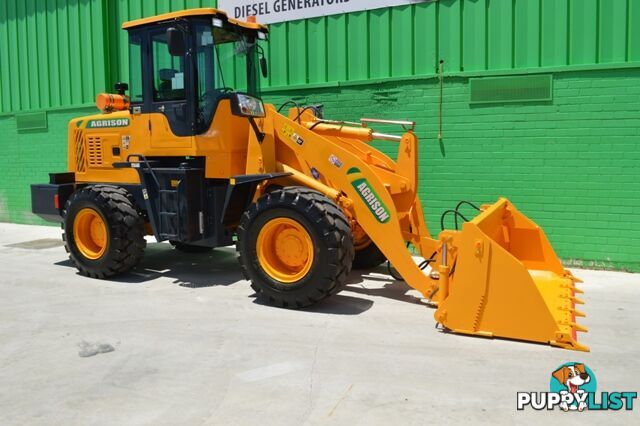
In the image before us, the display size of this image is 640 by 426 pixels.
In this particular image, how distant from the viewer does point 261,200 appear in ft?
19.5

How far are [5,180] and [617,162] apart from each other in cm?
1234

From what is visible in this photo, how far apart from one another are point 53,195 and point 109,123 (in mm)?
1330

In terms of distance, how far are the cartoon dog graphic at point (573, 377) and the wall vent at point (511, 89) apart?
4522 millimetres

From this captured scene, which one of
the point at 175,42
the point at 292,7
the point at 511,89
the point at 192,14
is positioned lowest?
the point at 511,89

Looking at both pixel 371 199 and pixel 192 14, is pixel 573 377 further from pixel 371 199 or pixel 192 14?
pixel 192 14

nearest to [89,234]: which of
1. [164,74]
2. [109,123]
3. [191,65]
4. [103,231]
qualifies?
[103,231]

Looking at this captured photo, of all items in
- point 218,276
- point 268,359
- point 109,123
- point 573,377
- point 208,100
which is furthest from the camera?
point 109,123

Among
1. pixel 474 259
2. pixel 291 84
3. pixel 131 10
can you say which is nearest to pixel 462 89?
pixel 291 84

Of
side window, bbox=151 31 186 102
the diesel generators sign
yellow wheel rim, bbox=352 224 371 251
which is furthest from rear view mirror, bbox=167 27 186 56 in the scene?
the diesel generators sign

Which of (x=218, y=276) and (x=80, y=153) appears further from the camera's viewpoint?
(x=80, y=153)

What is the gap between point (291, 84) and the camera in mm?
9703

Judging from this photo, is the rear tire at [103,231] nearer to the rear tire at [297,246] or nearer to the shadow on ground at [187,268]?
the shadow on ground at [187,268]

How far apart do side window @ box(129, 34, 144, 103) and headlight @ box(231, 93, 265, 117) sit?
145cm

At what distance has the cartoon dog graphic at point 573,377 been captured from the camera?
3.92 meters
